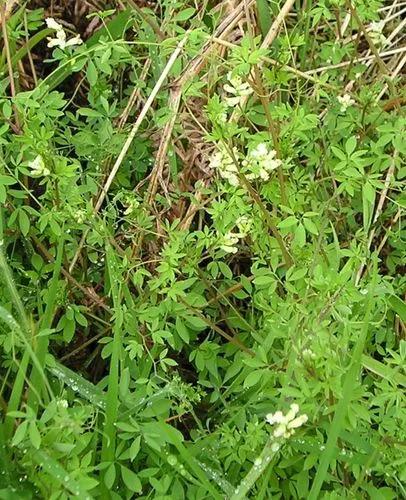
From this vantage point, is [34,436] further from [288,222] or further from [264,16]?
[264,16]

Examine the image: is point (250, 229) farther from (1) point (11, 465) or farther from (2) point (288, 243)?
(1) point (11, 465)

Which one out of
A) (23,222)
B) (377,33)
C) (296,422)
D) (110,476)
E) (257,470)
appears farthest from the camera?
(377,33)

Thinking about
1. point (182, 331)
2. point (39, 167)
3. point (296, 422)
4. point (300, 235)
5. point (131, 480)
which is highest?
point (39, 167)

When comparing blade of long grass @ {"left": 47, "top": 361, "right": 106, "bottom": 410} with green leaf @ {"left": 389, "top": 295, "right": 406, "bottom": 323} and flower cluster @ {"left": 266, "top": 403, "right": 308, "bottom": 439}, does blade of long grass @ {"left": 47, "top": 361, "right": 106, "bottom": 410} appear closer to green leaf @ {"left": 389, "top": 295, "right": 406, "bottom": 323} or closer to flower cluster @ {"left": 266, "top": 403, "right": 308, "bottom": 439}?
flower cluster @ {"left": 266, "top": 403, "right": 308, "bottom": 439}

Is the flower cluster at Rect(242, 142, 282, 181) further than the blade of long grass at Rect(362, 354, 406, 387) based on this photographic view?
No

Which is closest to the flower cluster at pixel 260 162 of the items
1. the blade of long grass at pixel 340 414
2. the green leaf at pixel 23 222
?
the blade of long grass at pixel 340 414

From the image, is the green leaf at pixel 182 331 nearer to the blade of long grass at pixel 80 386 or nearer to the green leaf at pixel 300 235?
the blade of long grass at pixel 80 386

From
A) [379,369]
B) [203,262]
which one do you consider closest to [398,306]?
[379,369]

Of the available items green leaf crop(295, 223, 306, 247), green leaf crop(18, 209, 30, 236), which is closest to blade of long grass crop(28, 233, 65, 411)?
green leaf crop(18, 209, 30, 236)

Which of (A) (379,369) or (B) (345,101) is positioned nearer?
(A) (379,369)
